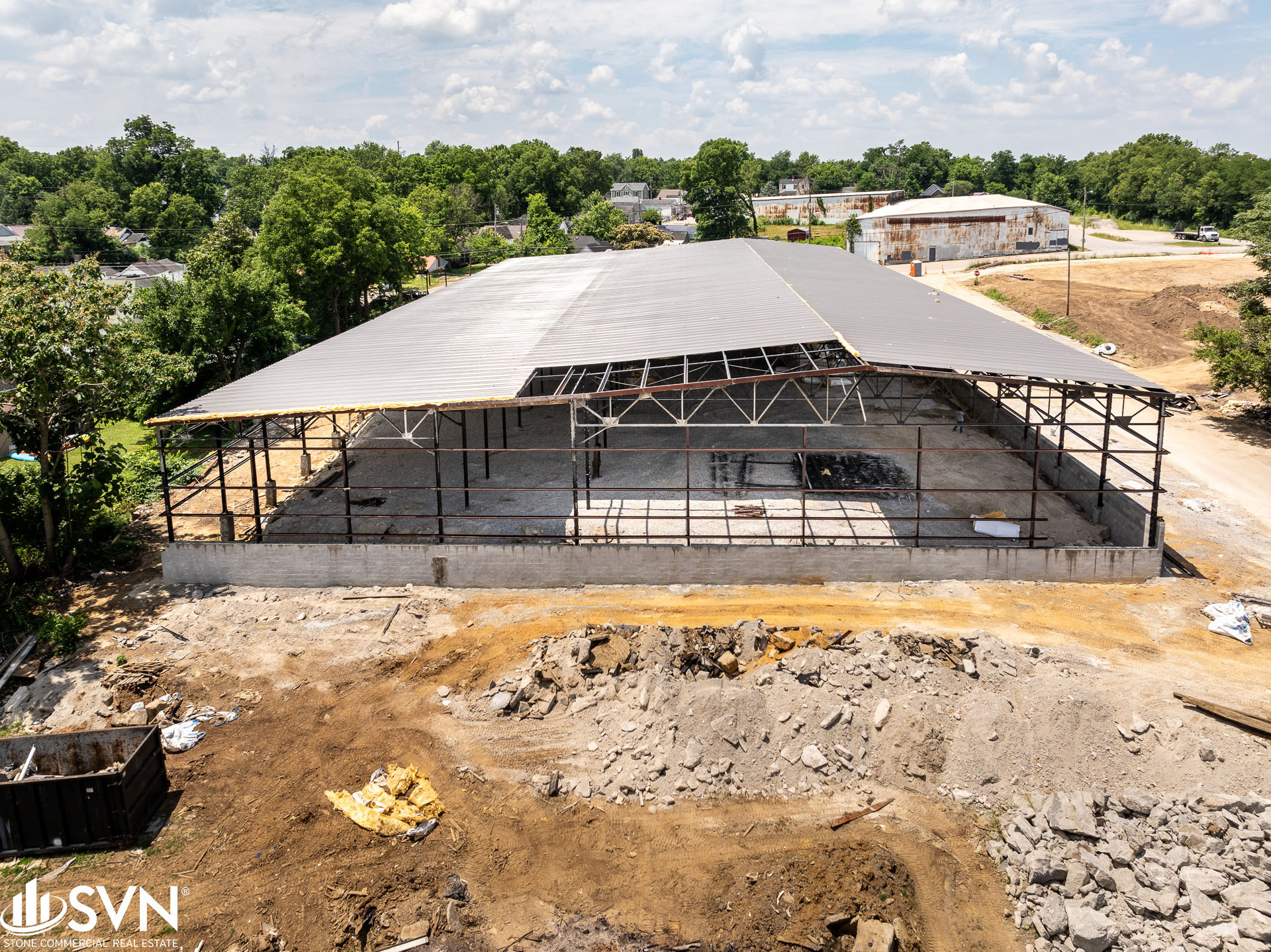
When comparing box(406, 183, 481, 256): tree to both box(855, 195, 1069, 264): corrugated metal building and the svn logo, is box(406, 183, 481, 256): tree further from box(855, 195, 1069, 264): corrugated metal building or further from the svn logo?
the svn logo

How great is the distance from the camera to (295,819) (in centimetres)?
1254

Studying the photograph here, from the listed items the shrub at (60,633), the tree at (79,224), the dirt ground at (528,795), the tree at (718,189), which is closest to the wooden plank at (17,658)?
the shrub at (60,633)

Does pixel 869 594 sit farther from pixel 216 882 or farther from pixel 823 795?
pixel 216 882

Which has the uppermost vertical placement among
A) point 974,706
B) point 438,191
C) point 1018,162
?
point 1018,162

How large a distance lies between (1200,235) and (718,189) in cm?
4540

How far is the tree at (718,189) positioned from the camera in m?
89.3

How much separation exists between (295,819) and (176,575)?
9.75 metres

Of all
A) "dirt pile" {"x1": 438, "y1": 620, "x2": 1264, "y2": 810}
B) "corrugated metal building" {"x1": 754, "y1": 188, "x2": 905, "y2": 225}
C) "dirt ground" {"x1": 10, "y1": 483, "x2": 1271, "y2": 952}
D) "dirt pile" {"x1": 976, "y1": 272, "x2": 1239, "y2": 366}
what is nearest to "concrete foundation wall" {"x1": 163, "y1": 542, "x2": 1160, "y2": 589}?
"dirt ground" {"x1": 10, "y1": 483, "x2": 1271, "y2": 952}

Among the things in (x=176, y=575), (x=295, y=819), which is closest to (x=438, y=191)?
(x=176, y=575)

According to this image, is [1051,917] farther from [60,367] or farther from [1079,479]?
[60,367]

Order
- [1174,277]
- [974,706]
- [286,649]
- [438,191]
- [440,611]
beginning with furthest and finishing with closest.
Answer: [438,191]
[1174,277]
[440,611]
[286,649]
[974,706]

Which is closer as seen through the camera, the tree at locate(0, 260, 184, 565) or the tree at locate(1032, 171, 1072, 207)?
the tree at locate(0, 260, 184, 565)

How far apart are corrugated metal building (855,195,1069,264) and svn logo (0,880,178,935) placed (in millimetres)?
68671

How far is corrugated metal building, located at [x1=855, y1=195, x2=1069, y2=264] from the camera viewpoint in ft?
229
